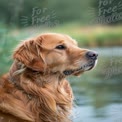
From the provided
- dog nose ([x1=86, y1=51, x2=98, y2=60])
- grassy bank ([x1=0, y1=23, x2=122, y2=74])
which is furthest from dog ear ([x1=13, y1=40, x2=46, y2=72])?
grassy bank ([x1=0, y1=23, x2=122, y2=74])

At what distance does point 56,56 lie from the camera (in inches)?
261

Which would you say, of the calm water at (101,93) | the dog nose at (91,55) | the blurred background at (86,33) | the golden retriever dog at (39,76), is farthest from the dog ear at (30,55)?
the blurred background at (86,33)

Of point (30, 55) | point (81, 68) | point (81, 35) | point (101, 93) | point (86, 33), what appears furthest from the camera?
point (86, 33)

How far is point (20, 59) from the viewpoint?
6.46m

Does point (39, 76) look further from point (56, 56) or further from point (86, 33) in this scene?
point (86, 33)

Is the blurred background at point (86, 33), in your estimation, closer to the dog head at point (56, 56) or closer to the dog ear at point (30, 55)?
the dog head at point (56, 56)

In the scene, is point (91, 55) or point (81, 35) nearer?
point (91, 55)

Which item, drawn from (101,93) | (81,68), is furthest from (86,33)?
(81,68)

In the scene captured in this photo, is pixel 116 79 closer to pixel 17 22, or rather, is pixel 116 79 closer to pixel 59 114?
pixel 17 22

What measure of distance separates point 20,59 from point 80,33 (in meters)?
8.54

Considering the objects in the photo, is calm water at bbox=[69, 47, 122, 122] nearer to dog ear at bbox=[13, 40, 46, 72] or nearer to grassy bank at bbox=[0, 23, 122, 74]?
grassy bank at bbox=[0, 23, 122, 74]

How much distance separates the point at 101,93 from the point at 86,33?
335 cm

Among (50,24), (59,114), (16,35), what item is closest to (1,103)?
(59,114)

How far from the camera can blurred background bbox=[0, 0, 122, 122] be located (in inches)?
407
